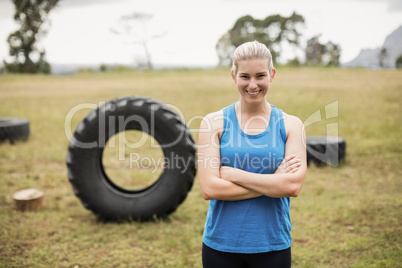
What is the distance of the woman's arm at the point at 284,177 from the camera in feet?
6.64

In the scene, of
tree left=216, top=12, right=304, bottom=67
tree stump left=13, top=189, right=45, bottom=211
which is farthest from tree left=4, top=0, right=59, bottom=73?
tree stump left=13, top=189, right=45, bottom=211

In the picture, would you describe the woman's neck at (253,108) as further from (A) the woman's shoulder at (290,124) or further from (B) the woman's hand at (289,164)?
(B) the woman's hand at (289,164)

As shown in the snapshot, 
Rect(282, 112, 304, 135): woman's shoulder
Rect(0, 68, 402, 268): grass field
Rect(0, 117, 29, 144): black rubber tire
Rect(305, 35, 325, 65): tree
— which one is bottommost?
Rect(0, 68, 402, 268): grass field

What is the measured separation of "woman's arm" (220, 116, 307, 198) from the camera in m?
2.02

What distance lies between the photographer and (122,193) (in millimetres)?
4781

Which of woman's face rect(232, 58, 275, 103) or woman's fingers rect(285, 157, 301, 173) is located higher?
woman's face rect(232, 58, 275, 103)

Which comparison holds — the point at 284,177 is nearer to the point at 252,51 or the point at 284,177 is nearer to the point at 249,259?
the point at 249,259

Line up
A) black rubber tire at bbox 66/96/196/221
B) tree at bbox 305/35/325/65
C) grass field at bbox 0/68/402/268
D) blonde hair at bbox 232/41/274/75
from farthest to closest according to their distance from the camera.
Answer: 1. tree at bbox 305/35/325/65
2. black rubber tire at bbox 66/96/196/221
3. grass field at bbox 0/68/402/268
4. blonde hair at bbox 232/41/274/75

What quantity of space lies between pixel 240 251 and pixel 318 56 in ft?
108

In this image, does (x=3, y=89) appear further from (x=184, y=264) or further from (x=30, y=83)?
(x=184, y=264)

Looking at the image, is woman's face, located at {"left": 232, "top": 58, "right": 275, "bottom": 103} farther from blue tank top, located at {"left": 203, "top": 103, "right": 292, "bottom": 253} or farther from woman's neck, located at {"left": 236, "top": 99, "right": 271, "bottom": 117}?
blue tank top, located at {"left": 203, "top": 103, "right": 292, "bottom": 253}

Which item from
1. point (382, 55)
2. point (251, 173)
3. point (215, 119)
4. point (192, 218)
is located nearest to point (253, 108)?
point (215, 119)

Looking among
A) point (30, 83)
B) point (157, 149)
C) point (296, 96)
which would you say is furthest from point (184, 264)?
point (30, 83)

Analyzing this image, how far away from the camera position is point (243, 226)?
2.01 metres
